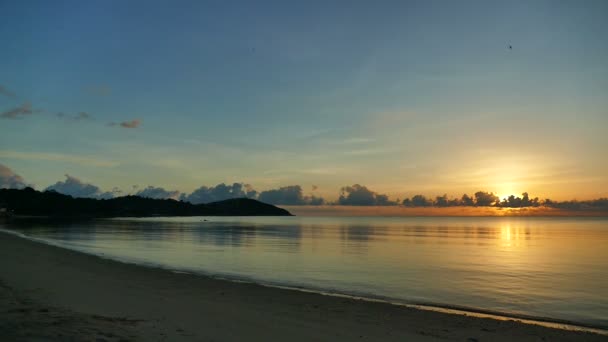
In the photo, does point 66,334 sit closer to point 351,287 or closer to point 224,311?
point 224,311

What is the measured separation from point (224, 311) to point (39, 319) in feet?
18.9

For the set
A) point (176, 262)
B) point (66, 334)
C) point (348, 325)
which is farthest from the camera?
point (176, 262)

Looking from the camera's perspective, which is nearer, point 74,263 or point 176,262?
point 74,263

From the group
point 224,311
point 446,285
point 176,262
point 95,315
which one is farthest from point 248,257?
point 95,315

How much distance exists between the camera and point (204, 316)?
13.8 meters

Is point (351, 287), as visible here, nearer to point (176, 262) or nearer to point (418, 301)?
point (418, 301)

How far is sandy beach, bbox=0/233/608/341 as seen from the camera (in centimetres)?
1077

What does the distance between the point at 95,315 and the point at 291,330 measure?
19.2 ft

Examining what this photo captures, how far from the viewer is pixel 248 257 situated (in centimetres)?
3884

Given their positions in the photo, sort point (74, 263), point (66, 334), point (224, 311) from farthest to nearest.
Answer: point (74, 263) → point (224, 311) → point (66, 334)

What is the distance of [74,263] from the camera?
2733cm

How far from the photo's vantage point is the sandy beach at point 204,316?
10.8 meters

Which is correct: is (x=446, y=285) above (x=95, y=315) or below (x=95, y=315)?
below

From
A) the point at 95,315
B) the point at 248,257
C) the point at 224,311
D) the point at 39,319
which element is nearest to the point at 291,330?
the point at 224,311
